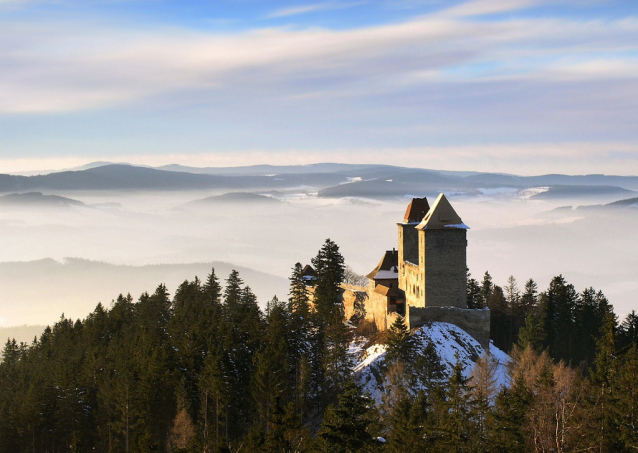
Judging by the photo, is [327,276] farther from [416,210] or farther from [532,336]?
[532,336]

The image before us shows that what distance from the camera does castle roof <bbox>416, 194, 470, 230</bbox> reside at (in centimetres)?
7025

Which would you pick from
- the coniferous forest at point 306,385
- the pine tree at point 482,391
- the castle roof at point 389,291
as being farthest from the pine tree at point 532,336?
the castle roof at point 389,291

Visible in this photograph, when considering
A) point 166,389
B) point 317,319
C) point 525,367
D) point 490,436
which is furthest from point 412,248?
point 490,436

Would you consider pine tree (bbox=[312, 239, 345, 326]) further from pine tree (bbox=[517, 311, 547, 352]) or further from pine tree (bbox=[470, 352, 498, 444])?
pine tree (bbox=[517, 311, 547, 352])

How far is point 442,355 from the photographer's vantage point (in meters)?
64.0

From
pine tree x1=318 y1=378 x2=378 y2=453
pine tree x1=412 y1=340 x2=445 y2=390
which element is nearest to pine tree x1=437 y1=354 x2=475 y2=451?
pine tree x1=318 y1=378 x2=378 y2=453

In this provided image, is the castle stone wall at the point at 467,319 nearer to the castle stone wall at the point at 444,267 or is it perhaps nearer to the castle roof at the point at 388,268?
the castle stone wall at the point at 444,267

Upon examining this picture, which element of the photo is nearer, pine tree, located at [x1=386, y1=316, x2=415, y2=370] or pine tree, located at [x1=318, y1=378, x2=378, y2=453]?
pine tree, located at [x1=318, y1=378, x2=378, y2=453]

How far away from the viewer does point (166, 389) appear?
56938mm

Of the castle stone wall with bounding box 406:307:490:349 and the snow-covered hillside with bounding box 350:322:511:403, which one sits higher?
the castle stone wall with bounding box 406:307:490:349

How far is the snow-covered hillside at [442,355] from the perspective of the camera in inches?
2473

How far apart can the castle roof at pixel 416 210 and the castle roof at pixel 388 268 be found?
5.29 metres

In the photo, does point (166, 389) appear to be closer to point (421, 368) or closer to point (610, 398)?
point (421, 368)

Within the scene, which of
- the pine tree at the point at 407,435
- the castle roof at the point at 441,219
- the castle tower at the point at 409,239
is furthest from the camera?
the castle tower at the point at 409,239
